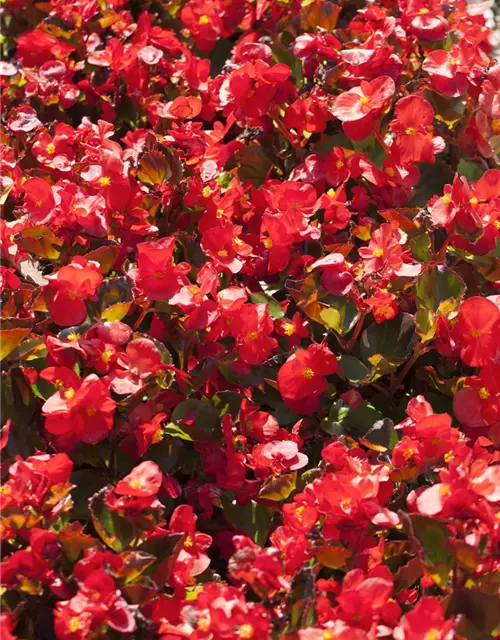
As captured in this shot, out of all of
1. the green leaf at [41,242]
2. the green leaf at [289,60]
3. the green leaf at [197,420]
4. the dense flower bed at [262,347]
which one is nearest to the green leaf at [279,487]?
the dense flower bed at [262,347]

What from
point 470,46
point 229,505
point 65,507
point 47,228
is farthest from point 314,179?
point 65,507

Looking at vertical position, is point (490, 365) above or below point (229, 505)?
above

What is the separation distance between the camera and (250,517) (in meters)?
1.19

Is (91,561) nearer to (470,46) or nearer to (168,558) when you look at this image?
(168,558)

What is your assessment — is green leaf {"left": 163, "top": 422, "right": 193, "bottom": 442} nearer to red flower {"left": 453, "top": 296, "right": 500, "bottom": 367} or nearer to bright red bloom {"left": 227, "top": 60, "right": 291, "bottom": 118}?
red flower {"left": 453, "top": 296, "right": 500, "bottom": 367}

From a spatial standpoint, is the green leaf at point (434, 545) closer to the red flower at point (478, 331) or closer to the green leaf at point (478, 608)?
the green leaf at point (478, 608)

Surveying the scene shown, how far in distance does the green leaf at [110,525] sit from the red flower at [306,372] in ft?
1.08

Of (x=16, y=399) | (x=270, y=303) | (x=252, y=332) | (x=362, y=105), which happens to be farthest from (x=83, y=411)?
(x=362, y=105)

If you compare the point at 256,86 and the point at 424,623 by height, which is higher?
the point at 256,86

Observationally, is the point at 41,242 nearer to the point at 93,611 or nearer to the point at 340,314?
the point at 340,314

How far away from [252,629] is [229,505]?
300mm

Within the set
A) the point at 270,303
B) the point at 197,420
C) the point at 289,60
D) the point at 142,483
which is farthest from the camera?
the point at 289,60

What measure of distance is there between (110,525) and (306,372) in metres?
0.37

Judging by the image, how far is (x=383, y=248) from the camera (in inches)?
50.6
